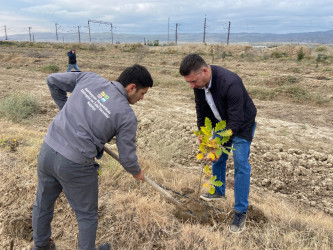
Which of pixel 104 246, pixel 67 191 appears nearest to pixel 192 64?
pixel 67 191

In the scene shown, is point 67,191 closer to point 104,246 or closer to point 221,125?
point 104,246

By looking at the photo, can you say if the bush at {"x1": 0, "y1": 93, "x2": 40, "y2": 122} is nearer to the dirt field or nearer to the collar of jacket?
the dirt field

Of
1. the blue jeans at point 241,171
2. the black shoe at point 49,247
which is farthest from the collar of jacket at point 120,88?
the black shoe at point 49,247

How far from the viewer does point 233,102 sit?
248 cm

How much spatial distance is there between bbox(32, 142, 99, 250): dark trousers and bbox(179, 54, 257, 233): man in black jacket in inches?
48.9

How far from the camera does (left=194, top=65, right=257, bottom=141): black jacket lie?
2477 mm

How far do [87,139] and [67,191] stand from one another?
443mm

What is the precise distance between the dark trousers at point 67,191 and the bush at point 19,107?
5.13 metres

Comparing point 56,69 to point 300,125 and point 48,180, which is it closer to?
point 300,125

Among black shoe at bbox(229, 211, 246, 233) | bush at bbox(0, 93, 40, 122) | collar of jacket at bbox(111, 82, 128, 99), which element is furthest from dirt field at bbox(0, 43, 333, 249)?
collar of jacket at bbox(111, 82, 128, 99)

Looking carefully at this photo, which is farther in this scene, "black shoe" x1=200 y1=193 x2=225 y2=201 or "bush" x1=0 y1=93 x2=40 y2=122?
"bush" x1=0 y1=93 x2=40 y2=122

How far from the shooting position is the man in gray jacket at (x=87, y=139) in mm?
1838

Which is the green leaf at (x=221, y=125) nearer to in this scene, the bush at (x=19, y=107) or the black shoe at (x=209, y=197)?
the black shoe at (x=209, y=197)

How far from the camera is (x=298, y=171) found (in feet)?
14.3
